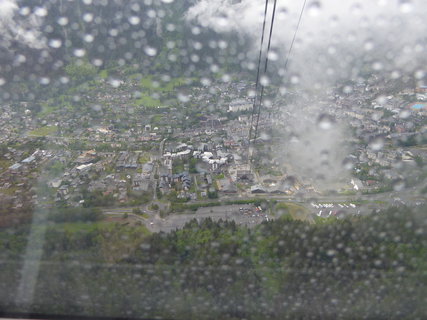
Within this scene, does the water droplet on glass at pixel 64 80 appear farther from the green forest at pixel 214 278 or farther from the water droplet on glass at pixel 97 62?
the green forest at pixel 214 278

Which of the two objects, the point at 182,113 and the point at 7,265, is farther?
the point at 182,113

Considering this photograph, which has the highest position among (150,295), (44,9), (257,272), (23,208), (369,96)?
(44,9)

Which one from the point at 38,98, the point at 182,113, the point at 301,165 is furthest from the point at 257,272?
the point at 38,98

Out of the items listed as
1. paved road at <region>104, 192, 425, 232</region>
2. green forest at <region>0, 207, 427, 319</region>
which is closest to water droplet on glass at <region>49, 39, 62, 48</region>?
paved road at <region>104, 192, 425, 232</region>

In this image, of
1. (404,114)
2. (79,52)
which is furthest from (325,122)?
(79,52)

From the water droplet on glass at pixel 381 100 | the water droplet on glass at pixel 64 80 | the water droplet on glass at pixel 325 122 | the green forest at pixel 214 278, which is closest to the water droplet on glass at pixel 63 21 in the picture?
the water droplet on glass at pixel 64 80

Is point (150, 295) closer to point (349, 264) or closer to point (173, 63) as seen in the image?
point (349, 264)
